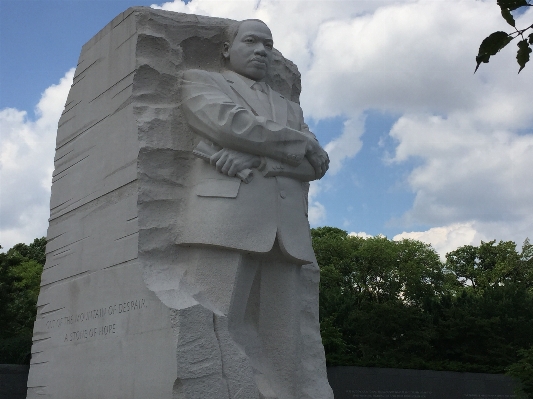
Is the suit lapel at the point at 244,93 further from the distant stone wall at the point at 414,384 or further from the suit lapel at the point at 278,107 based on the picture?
the distant stone wall at the point at 414,384

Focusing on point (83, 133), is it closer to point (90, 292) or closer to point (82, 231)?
point (82, 231)

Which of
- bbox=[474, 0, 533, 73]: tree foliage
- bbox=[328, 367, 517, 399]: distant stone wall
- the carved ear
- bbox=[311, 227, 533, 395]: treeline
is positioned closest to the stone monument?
the carved ear

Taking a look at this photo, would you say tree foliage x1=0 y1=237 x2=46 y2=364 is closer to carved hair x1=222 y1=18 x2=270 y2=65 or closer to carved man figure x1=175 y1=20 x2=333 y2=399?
carved man figure x1=175 y1=20 x2=333 y2=399

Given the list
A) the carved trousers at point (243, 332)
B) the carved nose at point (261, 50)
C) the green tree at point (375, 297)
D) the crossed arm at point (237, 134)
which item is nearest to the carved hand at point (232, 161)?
the crossed arm at point (237, 134)

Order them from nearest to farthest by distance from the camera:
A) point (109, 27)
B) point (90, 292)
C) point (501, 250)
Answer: point (90, 292)
point (109, 27)
point (501, 250)

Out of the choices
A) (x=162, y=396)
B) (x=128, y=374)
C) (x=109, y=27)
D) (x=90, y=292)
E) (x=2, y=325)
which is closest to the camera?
(x=162, y=396)

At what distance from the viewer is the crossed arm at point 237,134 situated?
5516 mm

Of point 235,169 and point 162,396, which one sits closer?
point 162,396

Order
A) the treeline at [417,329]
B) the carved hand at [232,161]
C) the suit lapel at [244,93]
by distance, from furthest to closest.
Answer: the treeline at [417,329] → the suit lapel at [244,93] → the carved hand at [232,161]

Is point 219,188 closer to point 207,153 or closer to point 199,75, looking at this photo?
point 207,153

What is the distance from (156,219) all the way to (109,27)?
82.8 inches

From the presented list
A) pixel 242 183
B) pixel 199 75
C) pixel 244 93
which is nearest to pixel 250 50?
pixel 244 93

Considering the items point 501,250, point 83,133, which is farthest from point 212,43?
point 501,250

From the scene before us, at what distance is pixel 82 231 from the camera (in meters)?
6.34
